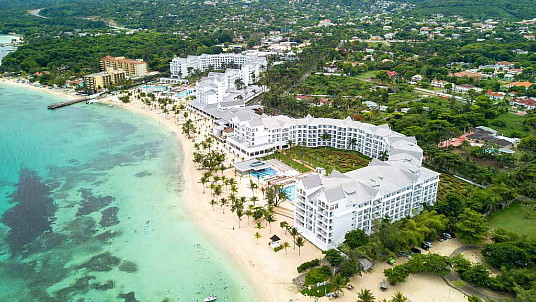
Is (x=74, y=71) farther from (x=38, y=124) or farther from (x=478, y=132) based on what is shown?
(x=478, y=132)

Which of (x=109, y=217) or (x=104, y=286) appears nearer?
(x=104, y=286)

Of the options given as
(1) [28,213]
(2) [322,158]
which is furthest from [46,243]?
(2) [322,158]

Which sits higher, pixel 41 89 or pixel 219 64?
pixel 219 64

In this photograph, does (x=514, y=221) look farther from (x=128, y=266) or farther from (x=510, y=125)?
(x=128, y=266)

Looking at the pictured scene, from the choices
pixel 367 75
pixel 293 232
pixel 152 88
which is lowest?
pixel 293 232

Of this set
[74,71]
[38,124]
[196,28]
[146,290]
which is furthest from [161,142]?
[196,28]

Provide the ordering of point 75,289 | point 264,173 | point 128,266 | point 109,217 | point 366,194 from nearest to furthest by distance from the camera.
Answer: point 75,289 < point 128,266 < point 366,194 < point 109,217 < point 264,173

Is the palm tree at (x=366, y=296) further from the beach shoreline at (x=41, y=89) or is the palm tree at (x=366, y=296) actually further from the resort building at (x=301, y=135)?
the beach shoreline at (x=41, y=89)
